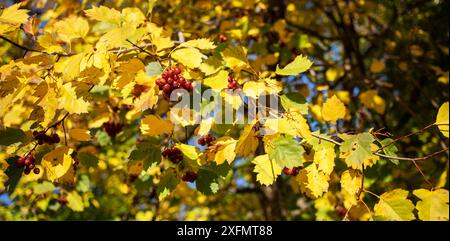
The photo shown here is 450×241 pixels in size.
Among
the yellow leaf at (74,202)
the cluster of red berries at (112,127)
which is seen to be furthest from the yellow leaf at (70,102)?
the yellow leaf at (74,202)

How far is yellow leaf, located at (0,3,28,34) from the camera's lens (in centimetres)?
223

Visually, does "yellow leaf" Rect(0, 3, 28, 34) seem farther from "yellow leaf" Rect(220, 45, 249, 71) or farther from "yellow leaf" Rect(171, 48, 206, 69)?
"yellow leaf" Rect(220, 45, 249, 71)

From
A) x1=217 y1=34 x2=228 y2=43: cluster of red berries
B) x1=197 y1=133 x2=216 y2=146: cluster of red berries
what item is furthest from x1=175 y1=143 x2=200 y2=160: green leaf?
x1=217 y1=34 x2=228 y2=43: cluster of red berries

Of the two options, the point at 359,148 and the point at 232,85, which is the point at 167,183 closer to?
the point at 232,85

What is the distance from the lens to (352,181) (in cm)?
241

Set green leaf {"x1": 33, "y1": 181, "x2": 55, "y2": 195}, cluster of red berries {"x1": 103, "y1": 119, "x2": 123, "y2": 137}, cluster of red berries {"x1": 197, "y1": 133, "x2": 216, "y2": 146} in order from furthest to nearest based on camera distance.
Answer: green leaf {"x1": 33, "y1": 181, "x2": 55, "y2": 195}, cluster of red berries {"x1": 103, "y1": 119, "x2": 123, "y2": 137}, cluster of red berries {"x1": 197, "y1": 133, "x2": 216, "y2": 146}

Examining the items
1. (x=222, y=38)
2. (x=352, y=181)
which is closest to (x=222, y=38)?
(x=222, y=38)

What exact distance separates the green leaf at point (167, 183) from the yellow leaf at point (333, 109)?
112 cm

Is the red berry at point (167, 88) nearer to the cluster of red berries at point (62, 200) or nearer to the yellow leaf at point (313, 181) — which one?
the yellow leaf at point (313, 181)

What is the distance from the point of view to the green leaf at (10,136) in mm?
2336

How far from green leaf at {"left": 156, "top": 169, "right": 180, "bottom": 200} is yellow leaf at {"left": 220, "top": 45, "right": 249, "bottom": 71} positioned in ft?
2.70

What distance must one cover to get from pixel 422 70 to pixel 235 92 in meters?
3.60

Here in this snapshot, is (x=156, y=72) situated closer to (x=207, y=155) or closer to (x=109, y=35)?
(x=109, y=35)
